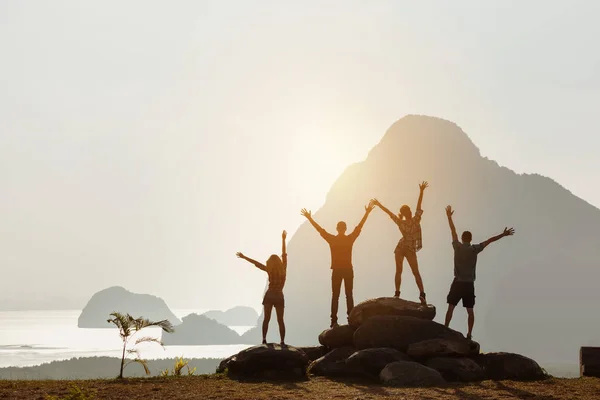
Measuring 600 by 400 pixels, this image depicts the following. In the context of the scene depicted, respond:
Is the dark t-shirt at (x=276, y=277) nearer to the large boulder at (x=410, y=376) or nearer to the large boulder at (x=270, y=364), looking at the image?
the large boulder at (x=270, y=364)

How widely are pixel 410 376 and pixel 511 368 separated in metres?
3.58

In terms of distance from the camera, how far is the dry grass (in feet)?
45.3

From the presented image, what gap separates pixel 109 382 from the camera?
17.1 meters

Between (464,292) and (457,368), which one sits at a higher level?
(464,292)

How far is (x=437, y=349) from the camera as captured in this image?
18.2 meters

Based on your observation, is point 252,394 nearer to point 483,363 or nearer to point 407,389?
point 407,389

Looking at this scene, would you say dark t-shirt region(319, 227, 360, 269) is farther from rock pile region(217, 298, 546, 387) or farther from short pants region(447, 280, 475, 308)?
short pants region(447, 280, 475, 308)

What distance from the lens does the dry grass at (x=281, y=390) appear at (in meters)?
13.8

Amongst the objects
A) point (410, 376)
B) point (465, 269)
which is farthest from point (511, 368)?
point (410, 376)

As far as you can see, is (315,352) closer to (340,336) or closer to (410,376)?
(340,336)

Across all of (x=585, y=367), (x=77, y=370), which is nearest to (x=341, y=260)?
(x=585, y=367)

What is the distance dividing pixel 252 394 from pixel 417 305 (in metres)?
8.44

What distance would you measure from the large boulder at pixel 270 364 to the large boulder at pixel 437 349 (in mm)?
3255

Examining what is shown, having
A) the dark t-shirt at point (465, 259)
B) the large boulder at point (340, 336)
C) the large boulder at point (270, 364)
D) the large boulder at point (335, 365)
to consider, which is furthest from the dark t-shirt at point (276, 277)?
the dark t-shirt at point (465, 259)
